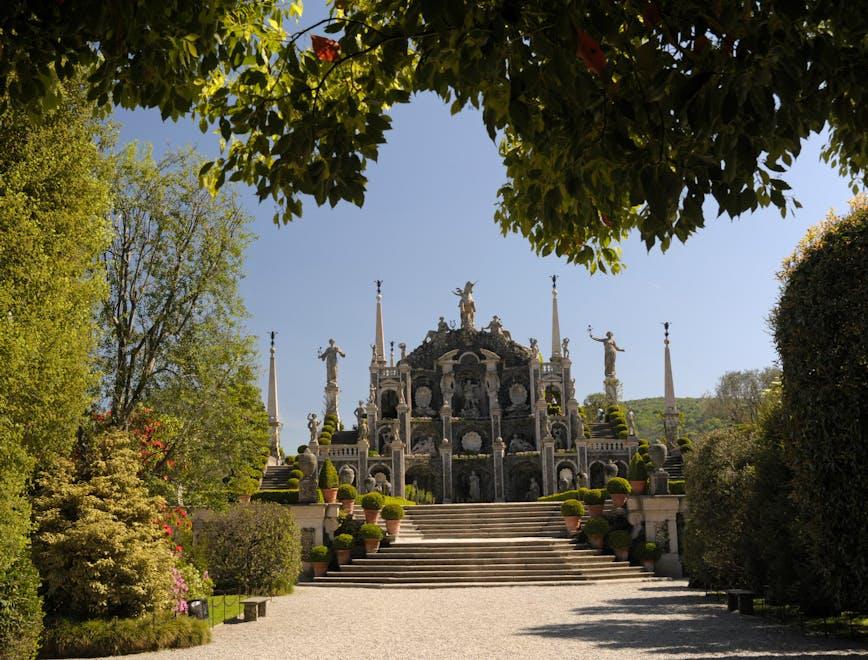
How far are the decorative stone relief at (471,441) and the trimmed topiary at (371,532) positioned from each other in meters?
23.4

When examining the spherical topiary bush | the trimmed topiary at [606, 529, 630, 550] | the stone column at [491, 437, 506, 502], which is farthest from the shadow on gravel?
the stone column at [491, 437, 506, 502]

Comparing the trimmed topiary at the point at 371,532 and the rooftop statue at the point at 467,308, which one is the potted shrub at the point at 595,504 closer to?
the trimmed topiary at the point at 371,532

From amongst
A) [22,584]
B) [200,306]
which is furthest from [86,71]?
[22,584]

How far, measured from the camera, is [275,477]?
41688 millimetres

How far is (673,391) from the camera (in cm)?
4853

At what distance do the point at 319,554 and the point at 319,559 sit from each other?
179mm

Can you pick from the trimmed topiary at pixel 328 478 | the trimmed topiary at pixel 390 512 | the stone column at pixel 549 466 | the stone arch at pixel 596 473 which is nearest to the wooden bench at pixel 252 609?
the trimmed topiary at pixel 390 512

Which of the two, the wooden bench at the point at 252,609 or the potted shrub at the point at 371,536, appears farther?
the potted shrub at the point at 371,536

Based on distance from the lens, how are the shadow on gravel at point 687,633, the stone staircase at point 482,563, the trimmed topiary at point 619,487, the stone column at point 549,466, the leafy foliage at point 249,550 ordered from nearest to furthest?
the shadow on gravel at point 687,633, the leafy foliage at point 249,550, the stone staircase at point 482,563, the trimmed topiary at point 619,487, the stone column at point 549,466

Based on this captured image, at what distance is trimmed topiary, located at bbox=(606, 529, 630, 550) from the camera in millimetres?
27062

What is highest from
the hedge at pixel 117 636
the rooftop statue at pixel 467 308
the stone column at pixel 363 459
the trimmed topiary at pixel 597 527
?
the rooftop statue at pixel 467 308

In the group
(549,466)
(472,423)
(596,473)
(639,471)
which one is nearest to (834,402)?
(639,471)

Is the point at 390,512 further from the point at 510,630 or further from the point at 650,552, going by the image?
the point at 510,630

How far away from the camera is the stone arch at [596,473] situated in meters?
44.8
